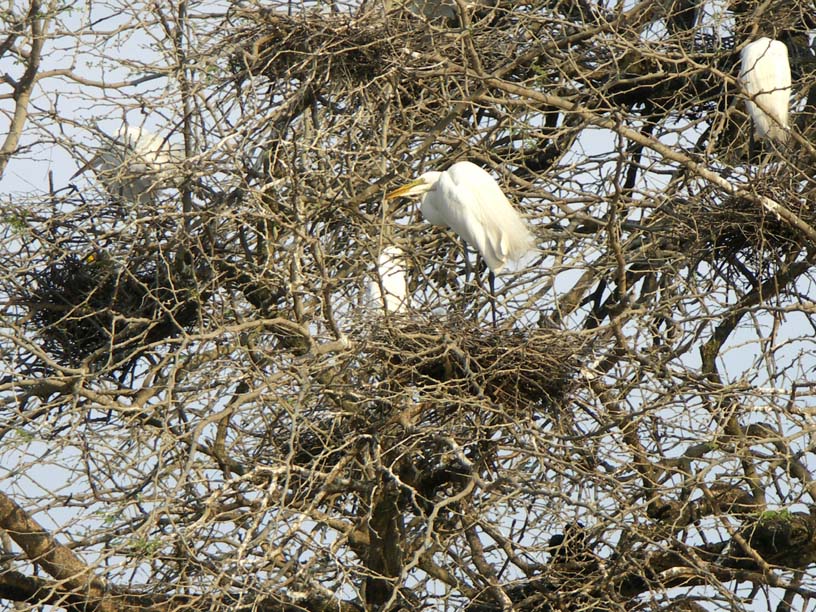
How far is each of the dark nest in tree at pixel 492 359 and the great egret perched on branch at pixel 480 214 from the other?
2.80 ft

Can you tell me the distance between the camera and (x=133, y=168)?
6.14 meters

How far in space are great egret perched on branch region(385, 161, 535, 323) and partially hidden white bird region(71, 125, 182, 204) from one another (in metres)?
1.14

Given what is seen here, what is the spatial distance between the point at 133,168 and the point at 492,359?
8.08ft

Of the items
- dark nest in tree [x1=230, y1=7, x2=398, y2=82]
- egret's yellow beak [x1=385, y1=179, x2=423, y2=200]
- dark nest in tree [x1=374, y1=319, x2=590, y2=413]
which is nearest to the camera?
dark nest in tree [x1=374, y1=319, x2=590, y2=413]

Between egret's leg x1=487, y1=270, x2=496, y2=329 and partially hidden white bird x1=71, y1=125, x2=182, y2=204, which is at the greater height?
partially hidden white bird x1=71, y1=125, x2=182, y2=204

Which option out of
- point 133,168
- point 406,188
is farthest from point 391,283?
point 133,168

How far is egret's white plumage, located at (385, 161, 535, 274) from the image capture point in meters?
5.36

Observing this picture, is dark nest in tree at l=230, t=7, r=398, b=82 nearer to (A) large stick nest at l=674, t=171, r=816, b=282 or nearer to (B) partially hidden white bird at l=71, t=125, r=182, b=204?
(B) partially hidden white bird at l=71, t=125, r=182, b=204

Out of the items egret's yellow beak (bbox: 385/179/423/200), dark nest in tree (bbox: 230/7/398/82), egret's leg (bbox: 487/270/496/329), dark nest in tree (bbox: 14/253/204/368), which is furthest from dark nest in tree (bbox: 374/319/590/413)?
egret's yellow beak (bbox: 385/179/423/200)

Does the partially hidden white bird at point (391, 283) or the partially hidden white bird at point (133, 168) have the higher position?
the partially hidden white bird at point (133, 168)

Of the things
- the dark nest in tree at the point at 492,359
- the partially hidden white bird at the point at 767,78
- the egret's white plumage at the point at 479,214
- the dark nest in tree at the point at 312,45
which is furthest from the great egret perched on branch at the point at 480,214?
the partially hidden white bird at the point at 767,78

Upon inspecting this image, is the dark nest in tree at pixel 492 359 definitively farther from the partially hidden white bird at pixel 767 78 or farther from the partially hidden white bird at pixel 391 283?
the partially hidden white bird at pixel 767 78

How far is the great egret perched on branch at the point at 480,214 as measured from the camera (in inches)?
211

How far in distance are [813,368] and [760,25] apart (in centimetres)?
219
